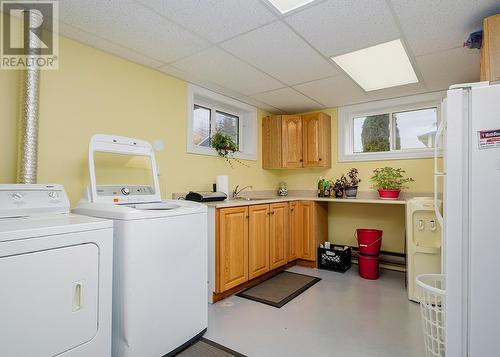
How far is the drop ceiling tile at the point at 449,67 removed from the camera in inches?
94.6

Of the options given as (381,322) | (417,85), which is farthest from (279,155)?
(381,322)

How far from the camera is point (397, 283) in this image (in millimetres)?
3148

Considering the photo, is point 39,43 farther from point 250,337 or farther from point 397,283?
point 397,283

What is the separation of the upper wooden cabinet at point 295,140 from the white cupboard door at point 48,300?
299 cm

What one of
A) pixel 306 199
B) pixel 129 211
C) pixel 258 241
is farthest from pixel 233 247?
pixel 306 199

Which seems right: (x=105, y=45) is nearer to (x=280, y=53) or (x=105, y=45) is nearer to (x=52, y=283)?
(x=280, y=53)

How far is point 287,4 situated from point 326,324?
2.40m

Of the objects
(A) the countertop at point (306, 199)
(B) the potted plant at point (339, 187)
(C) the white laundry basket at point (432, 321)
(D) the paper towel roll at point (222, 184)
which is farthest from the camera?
(B) the potted plant at point (339, 187)

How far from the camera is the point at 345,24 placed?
1.97 m

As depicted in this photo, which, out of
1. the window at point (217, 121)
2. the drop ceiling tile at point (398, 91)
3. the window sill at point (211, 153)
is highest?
the drop ceiling tile at point (398, 91)

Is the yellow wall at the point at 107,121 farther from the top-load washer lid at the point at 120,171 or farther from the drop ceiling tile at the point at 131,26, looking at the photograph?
the drop ceiling tile at the point at 131,26

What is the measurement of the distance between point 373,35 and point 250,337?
249 cm

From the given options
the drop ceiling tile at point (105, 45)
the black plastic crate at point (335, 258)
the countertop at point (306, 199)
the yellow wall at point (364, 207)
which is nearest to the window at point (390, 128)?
the yellow wall at point (364, 207)

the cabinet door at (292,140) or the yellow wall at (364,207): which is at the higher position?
the cabinet door at (292,140)
